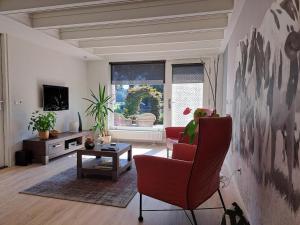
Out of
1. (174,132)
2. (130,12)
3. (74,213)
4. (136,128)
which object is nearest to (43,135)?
(74,213)

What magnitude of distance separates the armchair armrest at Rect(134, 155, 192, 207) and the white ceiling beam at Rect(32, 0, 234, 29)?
6.33ft

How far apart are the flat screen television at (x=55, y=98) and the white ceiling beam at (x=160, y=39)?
109 centimetres

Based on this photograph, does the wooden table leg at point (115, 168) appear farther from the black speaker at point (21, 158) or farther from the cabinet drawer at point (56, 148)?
the black speaker at point (21, 158)

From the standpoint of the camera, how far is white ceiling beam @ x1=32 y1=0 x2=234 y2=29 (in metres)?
2.87

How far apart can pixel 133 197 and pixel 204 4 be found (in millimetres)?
2496

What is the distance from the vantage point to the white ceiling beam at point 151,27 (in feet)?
11.5

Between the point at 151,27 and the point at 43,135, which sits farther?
the point at 43,135

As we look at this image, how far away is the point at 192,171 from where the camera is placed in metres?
1.88

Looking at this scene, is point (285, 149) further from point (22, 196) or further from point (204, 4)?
point (22, 196)

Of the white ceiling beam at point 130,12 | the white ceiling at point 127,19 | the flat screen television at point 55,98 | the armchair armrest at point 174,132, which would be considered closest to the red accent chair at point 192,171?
the white ceiling beam at point 130,12

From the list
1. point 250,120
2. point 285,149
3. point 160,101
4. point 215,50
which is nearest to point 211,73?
point 215,50

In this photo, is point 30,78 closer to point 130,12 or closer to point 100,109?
point 100,109

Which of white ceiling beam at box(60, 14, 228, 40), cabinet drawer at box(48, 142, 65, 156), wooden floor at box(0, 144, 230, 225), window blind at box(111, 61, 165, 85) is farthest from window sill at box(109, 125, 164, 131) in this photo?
wooden floor at box(0, 144, 230, 225)

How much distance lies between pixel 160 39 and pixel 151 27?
0.67 m
